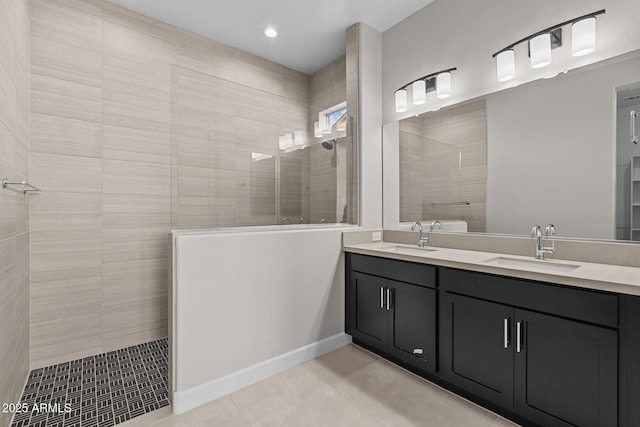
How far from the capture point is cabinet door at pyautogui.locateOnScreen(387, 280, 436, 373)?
6.27 feet

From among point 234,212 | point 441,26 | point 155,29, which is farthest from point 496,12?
point 155,29

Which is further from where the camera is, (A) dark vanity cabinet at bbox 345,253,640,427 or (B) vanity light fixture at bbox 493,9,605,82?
(B) vanity light fixture at bbox 493,9,605,82

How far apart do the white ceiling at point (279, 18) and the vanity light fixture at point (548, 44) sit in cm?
89

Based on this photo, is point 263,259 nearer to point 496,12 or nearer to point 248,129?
point 248,129

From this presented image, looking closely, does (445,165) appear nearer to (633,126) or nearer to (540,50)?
(540,50)

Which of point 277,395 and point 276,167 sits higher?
point 276,167

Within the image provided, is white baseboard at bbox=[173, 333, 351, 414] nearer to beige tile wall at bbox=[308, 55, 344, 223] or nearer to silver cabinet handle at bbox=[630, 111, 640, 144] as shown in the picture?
beige tile wall at bbox=[308, 55, 344, 223]

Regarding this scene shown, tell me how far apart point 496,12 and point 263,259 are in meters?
2.34

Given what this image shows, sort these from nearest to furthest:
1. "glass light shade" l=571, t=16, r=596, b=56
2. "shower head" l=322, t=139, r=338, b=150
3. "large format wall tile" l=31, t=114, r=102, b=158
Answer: "glass light shade" l=571, t=16, r=596, b=56 → "large format wall tile" l=31, t=114, r=102, b=158 → "shower head" l=322, t=139, r=338, b=150

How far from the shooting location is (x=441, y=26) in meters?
2.48

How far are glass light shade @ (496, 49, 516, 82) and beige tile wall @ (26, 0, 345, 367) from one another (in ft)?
4.50

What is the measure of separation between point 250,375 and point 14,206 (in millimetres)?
1675

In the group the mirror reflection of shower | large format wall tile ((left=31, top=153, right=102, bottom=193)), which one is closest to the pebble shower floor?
large format wall tile ((left=31, top=153, right=102, bottom=193))

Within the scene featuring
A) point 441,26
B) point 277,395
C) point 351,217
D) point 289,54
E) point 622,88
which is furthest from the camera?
point 289,54
